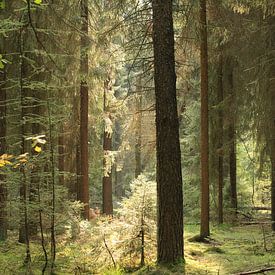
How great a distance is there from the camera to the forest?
6898 millimetres

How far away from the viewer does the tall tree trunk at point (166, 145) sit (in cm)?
696

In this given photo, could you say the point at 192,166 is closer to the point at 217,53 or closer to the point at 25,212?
the point at 217,53

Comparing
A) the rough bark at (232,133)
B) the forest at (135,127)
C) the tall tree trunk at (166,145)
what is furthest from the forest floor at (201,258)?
the rough bark at (232,133)

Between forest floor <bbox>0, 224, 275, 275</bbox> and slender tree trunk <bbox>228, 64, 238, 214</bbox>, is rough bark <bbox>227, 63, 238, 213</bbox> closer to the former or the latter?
slender tree trunk <bbox>228, 64, 238, 214</bbox>

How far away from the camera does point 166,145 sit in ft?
22.9

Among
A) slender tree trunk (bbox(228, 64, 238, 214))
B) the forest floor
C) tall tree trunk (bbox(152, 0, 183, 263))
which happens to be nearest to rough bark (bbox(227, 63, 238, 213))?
slender tree trunk (bbox(228, 64, 238, 214))

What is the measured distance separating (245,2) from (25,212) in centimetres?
627

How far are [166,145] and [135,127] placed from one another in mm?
6314

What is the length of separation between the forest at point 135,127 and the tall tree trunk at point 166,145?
2 cm

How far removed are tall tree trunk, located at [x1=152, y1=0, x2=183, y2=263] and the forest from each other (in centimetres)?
2

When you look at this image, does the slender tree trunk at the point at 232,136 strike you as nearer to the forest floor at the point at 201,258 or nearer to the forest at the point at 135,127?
the forest at the point at 135,127

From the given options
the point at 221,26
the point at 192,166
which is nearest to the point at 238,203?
the point at 192,166

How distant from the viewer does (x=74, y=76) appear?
12.2 m

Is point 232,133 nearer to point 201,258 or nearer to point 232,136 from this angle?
point 232,136
